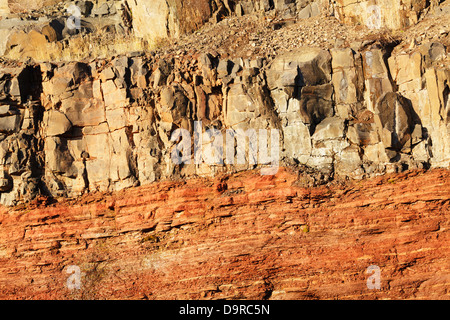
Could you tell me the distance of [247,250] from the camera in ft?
57.4

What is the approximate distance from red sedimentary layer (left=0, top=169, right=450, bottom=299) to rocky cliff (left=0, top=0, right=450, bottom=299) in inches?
1.4

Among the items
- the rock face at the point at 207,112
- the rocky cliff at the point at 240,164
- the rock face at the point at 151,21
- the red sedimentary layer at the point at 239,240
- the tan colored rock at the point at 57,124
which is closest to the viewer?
the red sedimentary layer at the point at 239,240

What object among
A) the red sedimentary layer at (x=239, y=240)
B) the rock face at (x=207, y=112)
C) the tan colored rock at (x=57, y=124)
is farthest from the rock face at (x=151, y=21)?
the red sedimentary layer at (x=239, y=240)

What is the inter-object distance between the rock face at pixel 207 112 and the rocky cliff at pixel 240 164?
37 mm

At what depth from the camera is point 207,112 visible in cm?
1883

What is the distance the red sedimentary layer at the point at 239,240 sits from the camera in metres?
17.0

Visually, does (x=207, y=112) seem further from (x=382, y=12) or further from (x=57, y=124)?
(x=382, y=12)

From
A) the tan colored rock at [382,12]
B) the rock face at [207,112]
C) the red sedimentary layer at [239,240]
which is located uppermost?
the tan colored rock at [382,12]

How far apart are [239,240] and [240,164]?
1.94 metres

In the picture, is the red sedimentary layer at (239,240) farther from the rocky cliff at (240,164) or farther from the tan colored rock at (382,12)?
the tan colored rock at (382,12)

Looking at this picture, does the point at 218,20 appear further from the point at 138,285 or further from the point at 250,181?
the point at 138,285

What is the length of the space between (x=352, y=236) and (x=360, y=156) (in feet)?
6.62

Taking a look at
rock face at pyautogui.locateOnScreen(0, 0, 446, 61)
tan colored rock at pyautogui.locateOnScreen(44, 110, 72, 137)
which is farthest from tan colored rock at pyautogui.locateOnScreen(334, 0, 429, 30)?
tan colored rock at pyautogui.locateOnScreen(44, 110, 72, 137)

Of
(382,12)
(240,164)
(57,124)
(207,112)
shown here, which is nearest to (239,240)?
(240,164)
